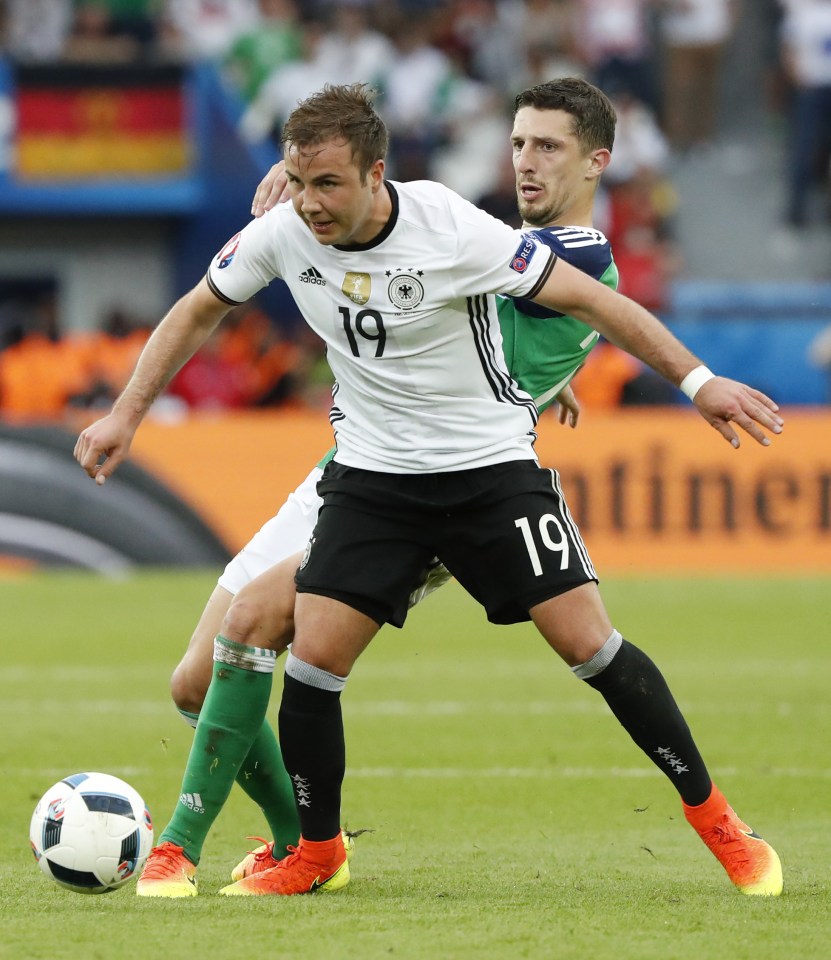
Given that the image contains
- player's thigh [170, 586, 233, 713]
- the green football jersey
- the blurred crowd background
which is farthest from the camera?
the blurred crowd background

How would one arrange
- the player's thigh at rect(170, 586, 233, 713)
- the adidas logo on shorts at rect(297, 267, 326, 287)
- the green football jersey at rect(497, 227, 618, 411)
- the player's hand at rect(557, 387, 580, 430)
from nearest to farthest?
the adidas logo on shorts at rect(297, 267, 326, 287)
the green football jersey at rect(497, 227, 618, 411)
the player's thigh at rect(170, 586, 233, 713)
the player's hand at rect(557, 387, 580, 430)

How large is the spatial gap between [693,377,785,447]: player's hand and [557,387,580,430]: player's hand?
42.7 inches

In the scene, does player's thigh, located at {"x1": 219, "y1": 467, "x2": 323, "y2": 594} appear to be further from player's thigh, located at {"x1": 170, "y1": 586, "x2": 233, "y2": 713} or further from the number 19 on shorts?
the number 19 on shorts

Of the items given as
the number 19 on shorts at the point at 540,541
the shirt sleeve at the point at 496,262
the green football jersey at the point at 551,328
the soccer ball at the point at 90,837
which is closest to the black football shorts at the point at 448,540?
the number 19 on shorts at the point at 540,541

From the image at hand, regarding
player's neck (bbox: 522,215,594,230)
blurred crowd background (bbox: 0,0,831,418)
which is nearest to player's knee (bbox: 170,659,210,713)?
player's neck (bbox: 522,215,594,230)

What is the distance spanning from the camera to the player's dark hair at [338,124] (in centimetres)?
479

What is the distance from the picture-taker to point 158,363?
523 cm

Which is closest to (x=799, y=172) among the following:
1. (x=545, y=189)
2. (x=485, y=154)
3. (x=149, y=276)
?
(x=485, y=154)

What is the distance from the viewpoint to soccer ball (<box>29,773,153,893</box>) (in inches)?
194

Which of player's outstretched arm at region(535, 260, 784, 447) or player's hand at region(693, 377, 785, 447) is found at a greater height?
player's outstretched arm at region(535, 260, 784, 447)

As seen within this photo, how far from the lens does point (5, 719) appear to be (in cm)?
896

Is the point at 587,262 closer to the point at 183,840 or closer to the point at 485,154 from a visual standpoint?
the point at 183,840

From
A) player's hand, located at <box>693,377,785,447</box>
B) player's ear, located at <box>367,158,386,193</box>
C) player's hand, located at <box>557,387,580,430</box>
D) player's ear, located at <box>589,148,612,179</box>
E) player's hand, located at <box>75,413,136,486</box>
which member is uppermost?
player's ear, located at <box>367,158,386,193</box>

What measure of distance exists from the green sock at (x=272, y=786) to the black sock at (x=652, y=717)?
104cm
